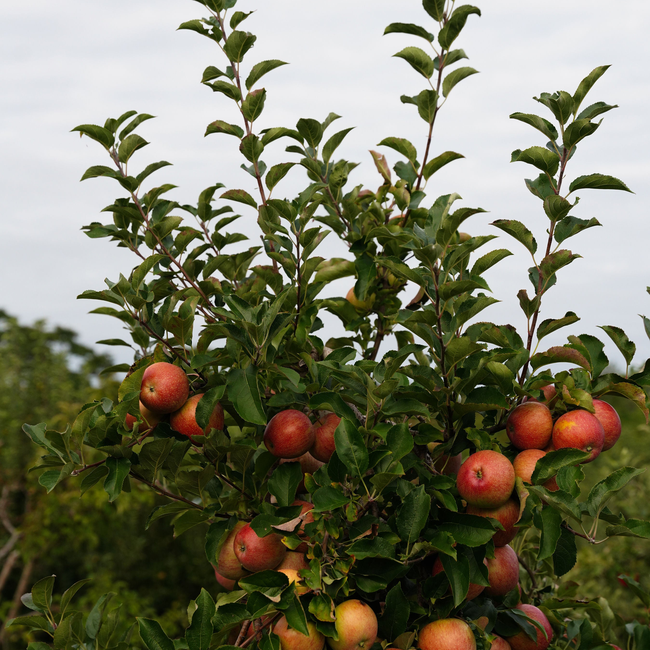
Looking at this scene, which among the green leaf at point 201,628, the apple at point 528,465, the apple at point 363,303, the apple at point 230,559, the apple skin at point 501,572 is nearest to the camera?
the green leaf at point 201,628

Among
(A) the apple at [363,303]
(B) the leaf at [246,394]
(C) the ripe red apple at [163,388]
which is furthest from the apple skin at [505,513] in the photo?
(A) the apple at [363,303]

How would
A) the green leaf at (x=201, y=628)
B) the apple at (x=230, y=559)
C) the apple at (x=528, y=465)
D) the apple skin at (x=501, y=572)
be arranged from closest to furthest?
the green leaf at (x=201, y=628), the apple at (x=528, y=465), the apple skin at (x=501, y=572), the apple at (x=230, y=559)

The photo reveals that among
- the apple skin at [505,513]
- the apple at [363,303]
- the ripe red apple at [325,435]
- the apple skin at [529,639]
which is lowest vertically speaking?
the apple skin at [529,639]

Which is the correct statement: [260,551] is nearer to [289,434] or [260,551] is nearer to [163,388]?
[289,434]

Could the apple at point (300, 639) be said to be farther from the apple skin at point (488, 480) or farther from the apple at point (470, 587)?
the apple skin at point (488, 480)

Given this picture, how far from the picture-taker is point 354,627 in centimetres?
130

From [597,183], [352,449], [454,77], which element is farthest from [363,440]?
[454,77]

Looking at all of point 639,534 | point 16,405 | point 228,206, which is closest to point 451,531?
point 639,534

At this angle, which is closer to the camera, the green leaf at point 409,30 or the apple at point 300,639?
the apple at point 300,639

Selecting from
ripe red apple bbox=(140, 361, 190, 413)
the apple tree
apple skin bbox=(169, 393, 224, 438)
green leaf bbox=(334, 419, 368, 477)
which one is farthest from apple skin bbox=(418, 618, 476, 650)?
ripe red apple bbox=(140, 361, 190, 413)

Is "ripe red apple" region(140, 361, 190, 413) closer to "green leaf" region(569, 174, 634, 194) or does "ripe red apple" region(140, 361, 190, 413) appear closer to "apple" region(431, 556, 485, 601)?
"apple" region(431, 556, 485, 601)

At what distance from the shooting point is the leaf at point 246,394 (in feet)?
4.47

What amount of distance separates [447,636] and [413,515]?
295 mm

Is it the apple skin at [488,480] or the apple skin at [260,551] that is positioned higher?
the apple skin at [488,480]
